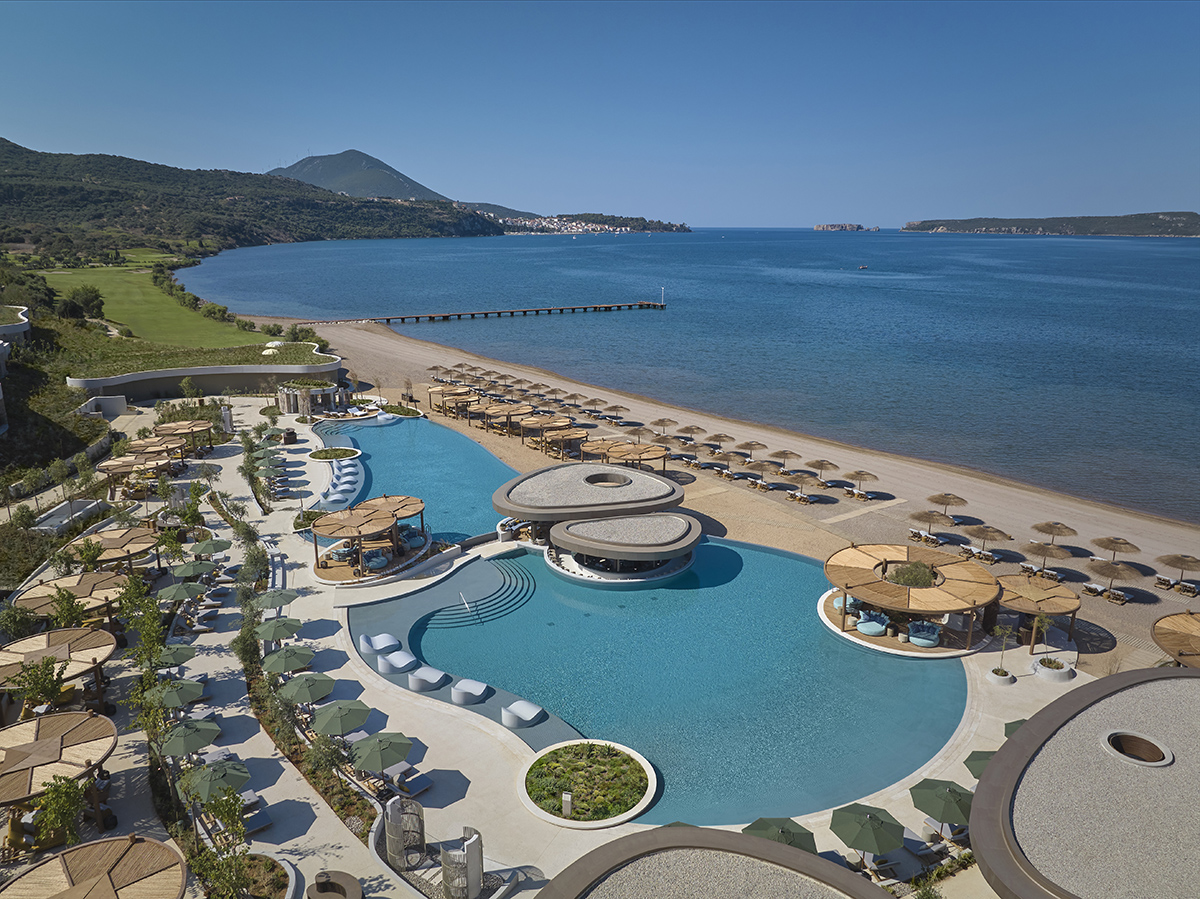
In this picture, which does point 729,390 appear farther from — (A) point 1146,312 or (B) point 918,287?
(B) point 918,287

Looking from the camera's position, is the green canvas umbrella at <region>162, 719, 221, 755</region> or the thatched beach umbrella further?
the thatched beach umbrella

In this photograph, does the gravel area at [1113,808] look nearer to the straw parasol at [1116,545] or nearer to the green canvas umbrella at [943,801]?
the green canvas umbrella at [943,801]

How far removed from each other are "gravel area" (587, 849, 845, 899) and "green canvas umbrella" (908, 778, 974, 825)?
4.61 meters

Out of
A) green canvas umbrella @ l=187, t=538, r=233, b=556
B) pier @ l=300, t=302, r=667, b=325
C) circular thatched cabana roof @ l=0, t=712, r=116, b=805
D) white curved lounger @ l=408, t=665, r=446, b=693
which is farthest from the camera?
pier @ l=300, t=302, r=667, b=325

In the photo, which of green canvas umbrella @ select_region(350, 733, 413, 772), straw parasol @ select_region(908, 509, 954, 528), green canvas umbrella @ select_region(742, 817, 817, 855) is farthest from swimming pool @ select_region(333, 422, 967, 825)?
straw parasol @ select_region(908, 509, 954, 528)

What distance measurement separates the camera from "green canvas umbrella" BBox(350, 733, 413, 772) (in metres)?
16.6

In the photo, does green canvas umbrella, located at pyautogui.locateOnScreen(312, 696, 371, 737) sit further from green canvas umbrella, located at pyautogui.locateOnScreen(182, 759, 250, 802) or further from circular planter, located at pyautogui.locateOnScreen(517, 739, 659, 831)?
circular planter, located at pyautogui.locateOnScreen(517, 739, 659, 831)

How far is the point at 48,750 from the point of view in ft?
53.3

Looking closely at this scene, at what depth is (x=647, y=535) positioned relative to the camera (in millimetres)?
29672

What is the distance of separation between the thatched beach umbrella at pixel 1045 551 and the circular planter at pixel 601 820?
21.2 m

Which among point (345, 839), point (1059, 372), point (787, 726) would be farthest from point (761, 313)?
point (345, 839)

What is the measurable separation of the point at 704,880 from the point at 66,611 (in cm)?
2045

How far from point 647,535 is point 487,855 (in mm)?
15895

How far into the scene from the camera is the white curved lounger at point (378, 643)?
76.4 feet
